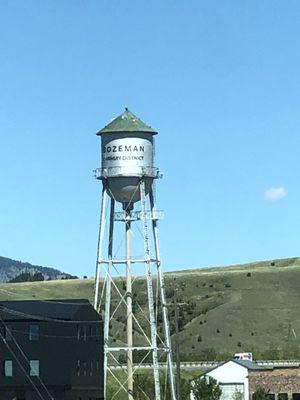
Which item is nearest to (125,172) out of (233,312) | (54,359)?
(54,359)

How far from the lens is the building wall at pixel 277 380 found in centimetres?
10956

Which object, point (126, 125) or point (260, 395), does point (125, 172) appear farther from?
point (260, 395)

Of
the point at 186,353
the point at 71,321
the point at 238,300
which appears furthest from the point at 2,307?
the point at 238,300

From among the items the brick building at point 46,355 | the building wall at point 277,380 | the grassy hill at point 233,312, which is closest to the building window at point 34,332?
the brick building at point 46,355

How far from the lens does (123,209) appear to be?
284ft

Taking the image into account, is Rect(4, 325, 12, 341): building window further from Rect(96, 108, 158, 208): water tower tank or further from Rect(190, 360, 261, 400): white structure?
Rect(190, 360, 261, 400): white structure

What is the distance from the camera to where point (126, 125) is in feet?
286

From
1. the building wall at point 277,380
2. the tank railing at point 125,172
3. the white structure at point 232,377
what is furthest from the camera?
the building wall at point 277,380

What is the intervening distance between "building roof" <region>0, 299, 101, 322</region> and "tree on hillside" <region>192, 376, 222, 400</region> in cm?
868

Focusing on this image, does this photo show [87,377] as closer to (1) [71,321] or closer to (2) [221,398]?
(1) [71,321]

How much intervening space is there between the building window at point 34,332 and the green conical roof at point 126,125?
17047 mm

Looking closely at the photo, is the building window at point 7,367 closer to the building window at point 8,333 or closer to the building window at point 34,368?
the building window at point 34,368

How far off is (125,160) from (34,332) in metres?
17.6

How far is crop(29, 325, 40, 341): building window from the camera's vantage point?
3846 inches
